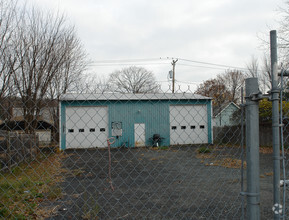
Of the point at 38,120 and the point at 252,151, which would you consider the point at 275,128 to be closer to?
the point at 252,151

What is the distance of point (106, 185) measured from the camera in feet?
22.3

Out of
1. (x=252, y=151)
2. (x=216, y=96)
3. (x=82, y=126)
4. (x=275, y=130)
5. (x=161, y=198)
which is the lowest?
(x=161, y=198)

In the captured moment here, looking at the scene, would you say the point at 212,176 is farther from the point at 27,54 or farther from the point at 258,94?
the point at 27,54

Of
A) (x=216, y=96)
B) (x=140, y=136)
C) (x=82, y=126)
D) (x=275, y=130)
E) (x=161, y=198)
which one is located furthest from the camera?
(x=140, y=136)

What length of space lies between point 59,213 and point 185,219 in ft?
7.24

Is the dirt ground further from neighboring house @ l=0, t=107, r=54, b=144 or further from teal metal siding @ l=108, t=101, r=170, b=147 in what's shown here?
teal metal siding @ l=108, t=101, r=170, b=147

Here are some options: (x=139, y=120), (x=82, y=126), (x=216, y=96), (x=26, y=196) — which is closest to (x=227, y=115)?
(x=216, y=96)

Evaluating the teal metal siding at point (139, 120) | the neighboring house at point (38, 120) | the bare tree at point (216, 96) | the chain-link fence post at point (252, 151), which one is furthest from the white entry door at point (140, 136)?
the chain-link fence post at point (252, 151)

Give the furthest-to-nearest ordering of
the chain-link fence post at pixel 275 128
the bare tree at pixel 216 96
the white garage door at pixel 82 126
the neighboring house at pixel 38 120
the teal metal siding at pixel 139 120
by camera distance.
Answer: the teal metal siding at pixel 139 120
the white garage door at pixel 82 126
the neighboring house at pixel 38 120
the bare tree at pixel 216 96
the chain-link fence post at pixel 275 128

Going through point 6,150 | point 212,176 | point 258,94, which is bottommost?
point 212,176

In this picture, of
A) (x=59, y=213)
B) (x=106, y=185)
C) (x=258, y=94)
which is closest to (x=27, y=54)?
(x=106, y=185)

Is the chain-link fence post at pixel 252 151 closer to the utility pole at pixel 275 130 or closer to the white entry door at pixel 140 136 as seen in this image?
the utility pole at pixel 275 130

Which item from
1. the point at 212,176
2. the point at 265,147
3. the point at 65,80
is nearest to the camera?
the point at 212,176

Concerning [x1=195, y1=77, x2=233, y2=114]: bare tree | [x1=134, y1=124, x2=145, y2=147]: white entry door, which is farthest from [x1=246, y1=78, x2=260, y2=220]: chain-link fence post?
[x1=134, y1=124, x2=145, y2=147]: white entry door
